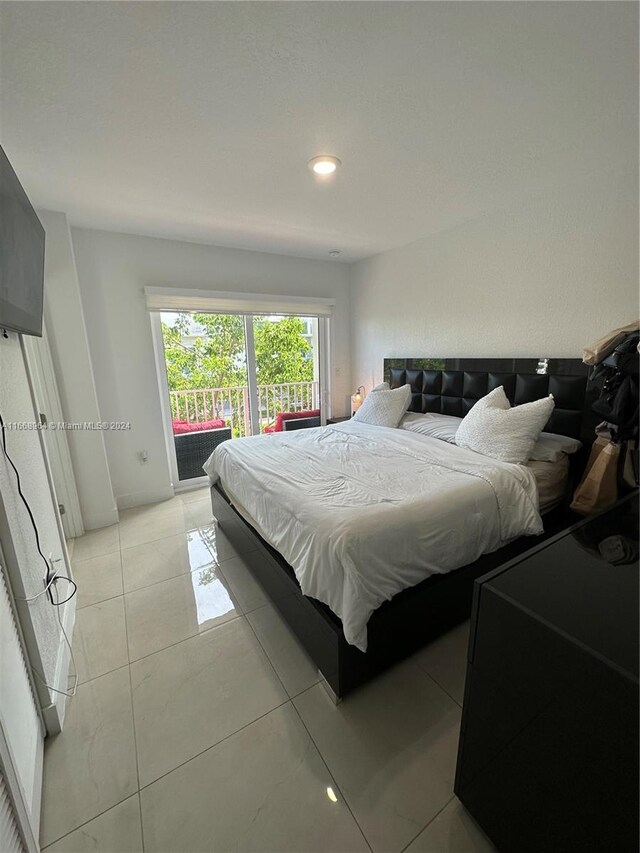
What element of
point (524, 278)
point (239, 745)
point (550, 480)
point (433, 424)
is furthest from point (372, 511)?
point (524, 278)

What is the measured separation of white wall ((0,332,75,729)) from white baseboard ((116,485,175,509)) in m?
1.49

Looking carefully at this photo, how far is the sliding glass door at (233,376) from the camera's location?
3.62 meters

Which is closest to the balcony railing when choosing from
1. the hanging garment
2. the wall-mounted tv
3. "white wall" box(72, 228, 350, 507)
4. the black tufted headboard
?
"white wall" box(72, 228, 350, 507)

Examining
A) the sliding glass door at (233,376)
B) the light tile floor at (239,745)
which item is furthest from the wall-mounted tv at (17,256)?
the sliding glass door at (233,376)

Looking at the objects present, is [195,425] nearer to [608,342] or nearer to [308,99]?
[308,99]

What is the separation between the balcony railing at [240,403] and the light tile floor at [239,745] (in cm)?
226

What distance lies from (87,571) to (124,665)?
992 mm

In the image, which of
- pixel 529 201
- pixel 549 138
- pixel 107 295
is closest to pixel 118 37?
pixel 549 138

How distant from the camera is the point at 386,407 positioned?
3201 millimetres

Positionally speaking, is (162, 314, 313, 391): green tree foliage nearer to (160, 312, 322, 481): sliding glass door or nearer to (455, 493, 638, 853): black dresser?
(160, 312, 322, 481): sliding glass door

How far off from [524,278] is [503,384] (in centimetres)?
79

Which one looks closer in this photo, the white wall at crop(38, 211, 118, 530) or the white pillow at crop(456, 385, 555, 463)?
the white pillow at crop(456, 385, 555, 463)

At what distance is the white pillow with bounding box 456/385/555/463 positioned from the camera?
2.12 m

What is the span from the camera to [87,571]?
2385mm
